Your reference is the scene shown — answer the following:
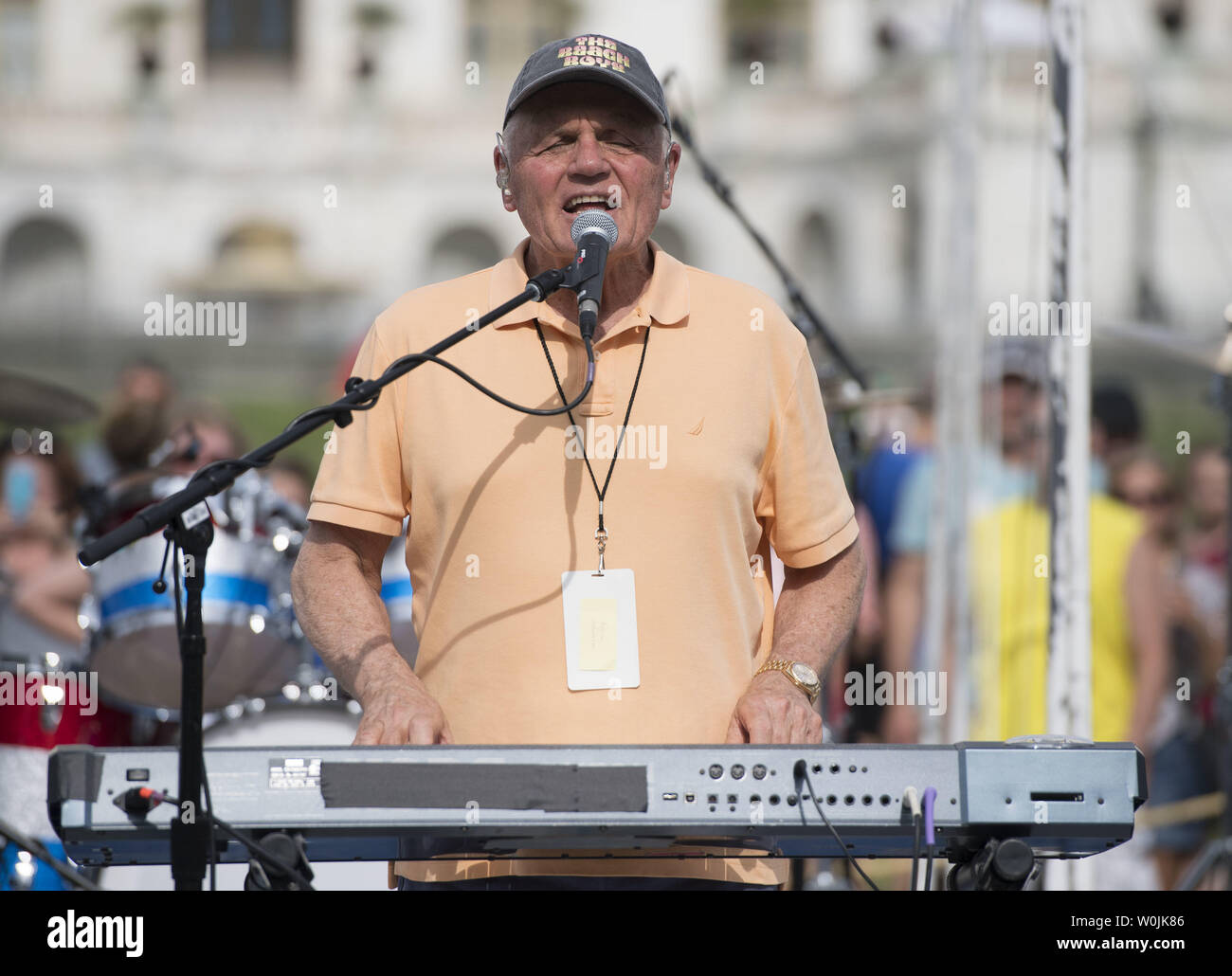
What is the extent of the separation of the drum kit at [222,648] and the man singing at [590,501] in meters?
1.64

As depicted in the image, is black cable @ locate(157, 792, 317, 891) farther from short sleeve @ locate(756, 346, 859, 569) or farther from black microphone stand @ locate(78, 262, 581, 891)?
short sleeve @ locate(756, 346, 859, 569)

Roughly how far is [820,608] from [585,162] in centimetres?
85

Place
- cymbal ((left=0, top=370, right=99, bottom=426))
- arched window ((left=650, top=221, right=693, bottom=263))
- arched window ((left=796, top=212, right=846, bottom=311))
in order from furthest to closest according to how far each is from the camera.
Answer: arched window ((left=650, top=221, right=693, bottom=263)) → arched window ((left=796, top=212, right=846, bottom=311)) → cymbal ((left=0, top=370, right=99, bottom=426))

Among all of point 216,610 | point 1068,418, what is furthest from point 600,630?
point 216,610

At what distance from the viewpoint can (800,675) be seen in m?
2.75

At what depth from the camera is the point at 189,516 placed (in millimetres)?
2326

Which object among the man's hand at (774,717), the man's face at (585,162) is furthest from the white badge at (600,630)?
the man's face at (585,162)

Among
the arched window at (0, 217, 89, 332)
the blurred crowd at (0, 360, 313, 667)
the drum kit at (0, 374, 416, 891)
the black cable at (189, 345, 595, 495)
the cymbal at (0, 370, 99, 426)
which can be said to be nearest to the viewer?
the black cable at (189, 345, 595, 495)

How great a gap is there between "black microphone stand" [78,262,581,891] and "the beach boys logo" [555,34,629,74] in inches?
17.2

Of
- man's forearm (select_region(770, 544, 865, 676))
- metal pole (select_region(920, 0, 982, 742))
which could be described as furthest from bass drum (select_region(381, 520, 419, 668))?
metal pole (select_region(920, 0, 982, 742))

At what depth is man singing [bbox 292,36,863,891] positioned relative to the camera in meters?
2.68

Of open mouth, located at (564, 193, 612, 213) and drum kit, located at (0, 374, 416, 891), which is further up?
open mouth, located at (564, 193, 612, 213)

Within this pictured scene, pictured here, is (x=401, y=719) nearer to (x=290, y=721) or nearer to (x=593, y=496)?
(x=593, y=496)

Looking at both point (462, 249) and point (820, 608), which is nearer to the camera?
point (820, 608)
